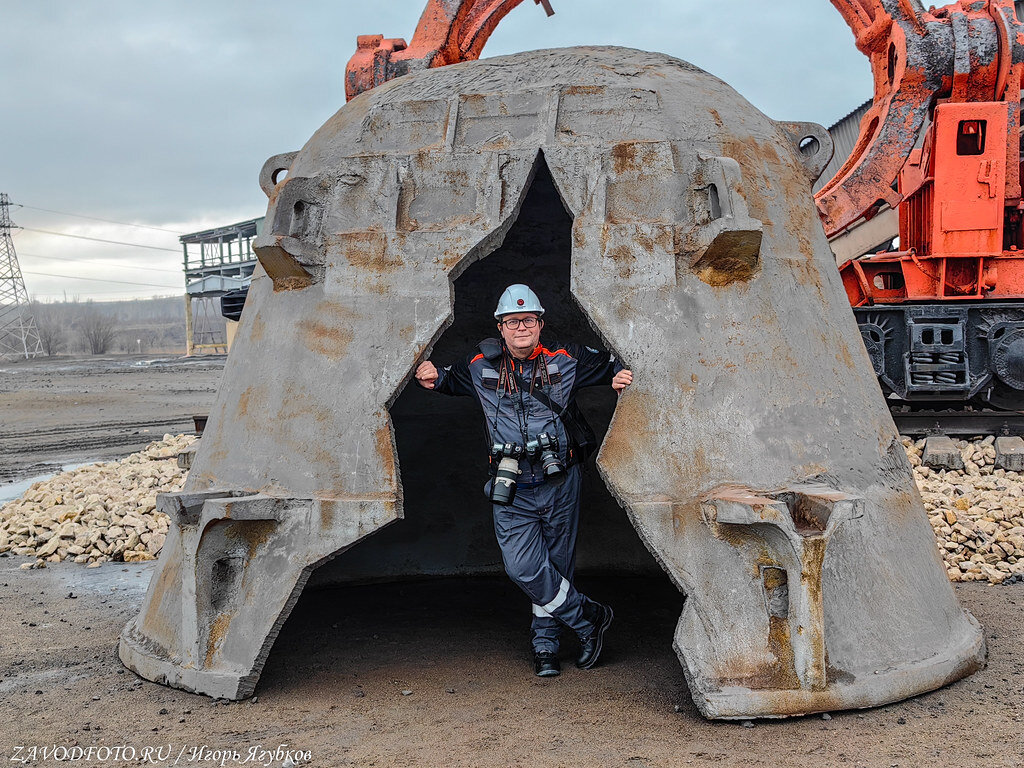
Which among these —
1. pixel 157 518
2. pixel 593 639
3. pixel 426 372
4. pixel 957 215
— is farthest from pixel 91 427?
pixel 593 639

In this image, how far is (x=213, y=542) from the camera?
130 inches

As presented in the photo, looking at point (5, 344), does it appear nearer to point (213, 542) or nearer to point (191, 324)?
point (191, 324)

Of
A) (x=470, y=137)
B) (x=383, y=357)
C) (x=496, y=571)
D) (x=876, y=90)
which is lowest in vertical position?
(x=496, y=571)

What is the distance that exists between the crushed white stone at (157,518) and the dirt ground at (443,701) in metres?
A: 0.56

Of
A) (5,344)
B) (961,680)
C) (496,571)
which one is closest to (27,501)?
(496,571)

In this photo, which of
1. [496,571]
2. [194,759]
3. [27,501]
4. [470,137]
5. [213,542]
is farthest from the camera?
[27,501]

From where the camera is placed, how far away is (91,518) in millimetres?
7117

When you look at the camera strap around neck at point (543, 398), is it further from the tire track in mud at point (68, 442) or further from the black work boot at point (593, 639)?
the tire track in mud at point (68, 442)

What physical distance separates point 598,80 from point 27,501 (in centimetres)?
639

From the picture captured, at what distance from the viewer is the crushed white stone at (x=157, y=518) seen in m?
5.71

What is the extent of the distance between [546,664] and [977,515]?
393 centimetres

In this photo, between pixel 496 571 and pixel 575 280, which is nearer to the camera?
pixel 575 280

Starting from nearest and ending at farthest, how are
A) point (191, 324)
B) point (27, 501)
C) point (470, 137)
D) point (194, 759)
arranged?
1. point (194, 759)
2. point (470, 137)
3. point (27, 501)
4. point (191, 324)

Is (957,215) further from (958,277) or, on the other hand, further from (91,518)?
(91,518)
